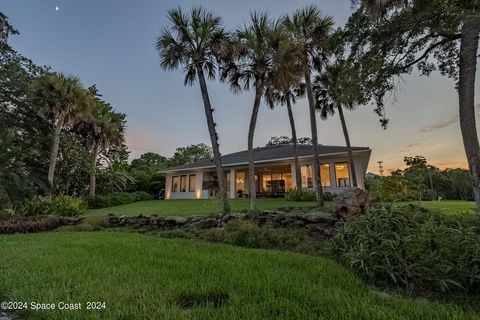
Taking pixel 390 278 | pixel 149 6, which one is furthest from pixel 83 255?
pixel 149 6

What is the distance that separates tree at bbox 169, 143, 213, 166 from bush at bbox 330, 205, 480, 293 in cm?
4132

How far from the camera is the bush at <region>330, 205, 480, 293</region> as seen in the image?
9.99 ft

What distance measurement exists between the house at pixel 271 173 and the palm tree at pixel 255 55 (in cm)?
Result: 834

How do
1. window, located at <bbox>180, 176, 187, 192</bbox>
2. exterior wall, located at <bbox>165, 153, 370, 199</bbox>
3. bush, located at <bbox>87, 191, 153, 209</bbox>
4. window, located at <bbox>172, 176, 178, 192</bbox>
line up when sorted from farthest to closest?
window, located at <bbox>172, 176, 178, 192</bbox>, window, located at <bbox>180, 176, 187, 192</bbox>, bush, located at <bbox>87, 191, 153, 209</bbox>, exterior wall, located at <bbox>165, 153, 370, 199</bbox>

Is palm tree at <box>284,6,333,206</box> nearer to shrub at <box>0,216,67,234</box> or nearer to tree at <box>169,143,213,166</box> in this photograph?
shrub at <box>0,216,67,234</box>

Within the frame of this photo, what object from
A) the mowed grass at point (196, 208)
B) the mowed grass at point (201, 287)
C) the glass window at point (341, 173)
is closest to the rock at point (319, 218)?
the mowed grass at point (201, 287)

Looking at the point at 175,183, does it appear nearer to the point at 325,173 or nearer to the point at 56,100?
the point at 56,100

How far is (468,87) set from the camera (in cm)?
732

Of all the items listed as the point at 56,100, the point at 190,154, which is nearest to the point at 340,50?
the point at 56,100

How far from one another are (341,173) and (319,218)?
1495 centimetres

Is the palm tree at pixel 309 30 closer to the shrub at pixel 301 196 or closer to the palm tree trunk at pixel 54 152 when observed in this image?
the shrub at pixel 301 196

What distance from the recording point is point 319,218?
21.5ft

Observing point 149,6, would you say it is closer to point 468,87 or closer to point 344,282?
point 468,87

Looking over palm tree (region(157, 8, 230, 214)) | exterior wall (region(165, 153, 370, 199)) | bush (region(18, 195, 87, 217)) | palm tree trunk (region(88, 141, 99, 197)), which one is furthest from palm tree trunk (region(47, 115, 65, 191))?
exterior wall (region(165, 153, 370, 199))
